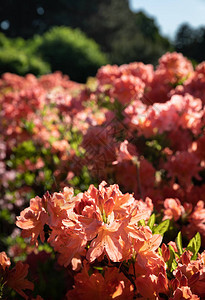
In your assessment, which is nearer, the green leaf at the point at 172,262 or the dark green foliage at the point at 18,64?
the green leaf at the point at 172,262

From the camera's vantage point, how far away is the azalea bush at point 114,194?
0.69 meters

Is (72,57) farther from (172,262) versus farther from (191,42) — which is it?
(172,262)

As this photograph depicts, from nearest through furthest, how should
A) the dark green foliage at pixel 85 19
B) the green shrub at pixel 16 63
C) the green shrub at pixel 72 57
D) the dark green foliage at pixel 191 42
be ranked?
the green shrub at pixel 16 63, the green shrub at pixel 72 57, the dark green foliage at pixel 191 42, the dark green foliage at pixel 85 19

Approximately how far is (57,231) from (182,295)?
29cm

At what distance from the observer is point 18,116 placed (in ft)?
8.58

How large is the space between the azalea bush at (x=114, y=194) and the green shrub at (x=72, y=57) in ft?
50.3

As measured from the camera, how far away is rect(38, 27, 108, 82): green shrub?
1812 cm

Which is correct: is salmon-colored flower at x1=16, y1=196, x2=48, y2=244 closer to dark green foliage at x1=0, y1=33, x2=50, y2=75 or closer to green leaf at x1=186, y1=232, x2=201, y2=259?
green leaf at x1=186, y1=232, x2=201, y2=259

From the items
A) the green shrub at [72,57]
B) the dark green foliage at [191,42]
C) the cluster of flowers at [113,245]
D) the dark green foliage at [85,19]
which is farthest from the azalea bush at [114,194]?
the dark green foliage at [85,19]

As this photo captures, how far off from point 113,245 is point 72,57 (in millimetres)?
18592

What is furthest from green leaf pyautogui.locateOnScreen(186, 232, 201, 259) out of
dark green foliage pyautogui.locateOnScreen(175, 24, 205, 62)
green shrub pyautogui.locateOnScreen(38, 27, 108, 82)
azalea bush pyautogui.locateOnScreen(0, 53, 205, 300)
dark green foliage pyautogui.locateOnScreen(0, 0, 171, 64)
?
dark green foliage pyautogui.locateOnScreen(0, 0, 171, 64)

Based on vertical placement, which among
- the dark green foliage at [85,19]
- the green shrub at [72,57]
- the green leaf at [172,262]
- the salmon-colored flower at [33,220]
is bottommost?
the green shrub at [72,57]

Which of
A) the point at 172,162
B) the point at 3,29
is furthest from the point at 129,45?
the point at 172,162

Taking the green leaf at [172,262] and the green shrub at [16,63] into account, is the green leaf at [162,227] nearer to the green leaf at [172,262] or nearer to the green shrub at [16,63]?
the green leaf at [172,262]
